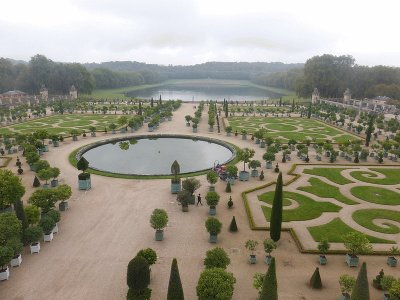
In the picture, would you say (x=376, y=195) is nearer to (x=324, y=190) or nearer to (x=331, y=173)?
(x=324, y=190)

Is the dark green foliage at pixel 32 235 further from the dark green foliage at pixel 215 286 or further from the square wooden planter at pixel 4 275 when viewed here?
the dark green foliage at pixel 215 286

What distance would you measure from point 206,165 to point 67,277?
94.6 ft

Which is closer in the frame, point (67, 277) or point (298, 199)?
point (67, 277)

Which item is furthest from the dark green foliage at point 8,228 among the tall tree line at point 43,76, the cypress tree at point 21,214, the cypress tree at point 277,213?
the tall tree line at point 43,76

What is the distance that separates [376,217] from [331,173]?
508 inches

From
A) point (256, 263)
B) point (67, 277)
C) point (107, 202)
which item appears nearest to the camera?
point (67, 277)

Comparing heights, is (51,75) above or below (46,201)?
above

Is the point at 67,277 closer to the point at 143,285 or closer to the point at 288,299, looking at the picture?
the point at 143,285

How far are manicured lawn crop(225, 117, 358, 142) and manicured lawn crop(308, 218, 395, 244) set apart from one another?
35.3m

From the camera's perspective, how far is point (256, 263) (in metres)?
24.3

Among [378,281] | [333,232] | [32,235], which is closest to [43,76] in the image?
[32,235]

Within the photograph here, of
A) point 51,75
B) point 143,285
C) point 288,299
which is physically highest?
point 51,75

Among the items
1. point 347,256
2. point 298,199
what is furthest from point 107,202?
point 347,256

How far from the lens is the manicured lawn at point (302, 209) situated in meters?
31.7
